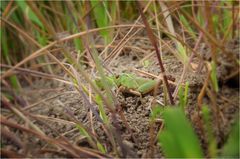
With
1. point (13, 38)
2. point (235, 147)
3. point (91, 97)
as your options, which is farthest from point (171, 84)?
point (13, 38)

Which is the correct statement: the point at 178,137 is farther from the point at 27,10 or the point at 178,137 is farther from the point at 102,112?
the point at 27,10

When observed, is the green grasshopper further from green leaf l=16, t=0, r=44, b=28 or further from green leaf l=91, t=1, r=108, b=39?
green leaf l=16, t=0, r=44, b=28

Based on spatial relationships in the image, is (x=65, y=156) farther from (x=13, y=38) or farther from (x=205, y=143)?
(x=13, y=38)

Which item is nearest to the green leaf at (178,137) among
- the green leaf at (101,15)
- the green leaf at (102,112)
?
the green leaf at (102,112)

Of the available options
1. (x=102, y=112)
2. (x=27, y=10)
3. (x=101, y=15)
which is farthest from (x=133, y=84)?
(x=27, y=10)

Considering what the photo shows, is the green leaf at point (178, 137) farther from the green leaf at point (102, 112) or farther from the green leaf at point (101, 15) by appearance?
the green leaf at point (101, 15)

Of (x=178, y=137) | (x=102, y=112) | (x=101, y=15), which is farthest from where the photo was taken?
(x=101, y=15)
